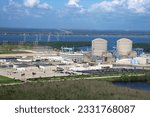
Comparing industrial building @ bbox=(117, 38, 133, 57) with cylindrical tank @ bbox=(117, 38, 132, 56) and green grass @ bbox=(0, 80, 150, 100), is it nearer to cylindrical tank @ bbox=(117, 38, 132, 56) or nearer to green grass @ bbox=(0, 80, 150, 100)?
cylindrical tank @ bbox=(117, 38, 132, 56)

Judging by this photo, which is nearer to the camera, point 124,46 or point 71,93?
point 71,93

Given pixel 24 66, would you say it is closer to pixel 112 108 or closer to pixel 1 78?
pixel 1 78

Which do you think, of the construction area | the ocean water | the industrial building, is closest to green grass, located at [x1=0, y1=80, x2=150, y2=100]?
the construction area

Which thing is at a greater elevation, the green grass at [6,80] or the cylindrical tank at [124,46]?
the cylindrical tank at [124,46]

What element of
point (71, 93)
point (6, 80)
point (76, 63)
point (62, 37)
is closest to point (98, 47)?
point (76, 63)

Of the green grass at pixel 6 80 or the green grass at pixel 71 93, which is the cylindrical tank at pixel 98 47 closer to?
the green grass at pixel 6 80

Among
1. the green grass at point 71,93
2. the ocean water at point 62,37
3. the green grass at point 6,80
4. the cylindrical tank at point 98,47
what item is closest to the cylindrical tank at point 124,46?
the cylindrical tank at point 98,47

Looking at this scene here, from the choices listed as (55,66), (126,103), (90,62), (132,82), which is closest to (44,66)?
(55,66)

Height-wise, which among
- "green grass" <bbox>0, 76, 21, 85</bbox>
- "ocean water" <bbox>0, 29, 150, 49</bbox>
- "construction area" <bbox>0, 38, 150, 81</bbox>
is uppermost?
"ocean water" <bbox>0, 29, 150, 49</bbox>

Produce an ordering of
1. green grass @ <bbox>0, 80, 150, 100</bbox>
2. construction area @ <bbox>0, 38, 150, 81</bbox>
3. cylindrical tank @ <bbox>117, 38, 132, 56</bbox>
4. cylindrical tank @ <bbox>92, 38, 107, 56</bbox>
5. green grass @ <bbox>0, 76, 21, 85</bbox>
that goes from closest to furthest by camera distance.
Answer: green grass @ <bbox>0, 80, 150, 100</bbox> < green grass @ <bbox>0, 76, 21, 85</bbox> < construction area @ <bbox>0, 38, 150, 81</bbox> < cylindrical tank @ <bbox>92, 38, 107, 56</bbox> < cylindrical tank @ <bbox>117, 38, 132, 56</bbox>

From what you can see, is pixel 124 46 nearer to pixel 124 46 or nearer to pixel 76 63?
pixel 124 46

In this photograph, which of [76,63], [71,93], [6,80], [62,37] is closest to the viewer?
[71,93]

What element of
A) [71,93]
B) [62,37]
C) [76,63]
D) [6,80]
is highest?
[62,37]
